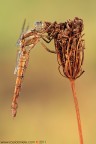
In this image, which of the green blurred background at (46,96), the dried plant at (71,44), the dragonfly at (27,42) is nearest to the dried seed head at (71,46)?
the dried plant at (71,44)

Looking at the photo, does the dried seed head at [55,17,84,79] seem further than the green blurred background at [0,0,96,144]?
No

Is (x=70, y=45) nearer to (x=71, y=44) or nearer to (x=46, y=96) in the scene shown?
(x=71, y=44)

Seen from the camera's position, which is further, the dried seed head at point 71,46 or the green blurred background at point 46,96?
the green blurred background at point 46,96

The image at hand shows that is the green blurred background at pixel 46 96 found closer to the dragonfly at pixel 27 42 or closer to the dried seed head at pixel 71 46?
the dragonfly at pixel 27 42

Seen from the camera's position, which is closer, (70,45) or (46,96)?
(70,45)

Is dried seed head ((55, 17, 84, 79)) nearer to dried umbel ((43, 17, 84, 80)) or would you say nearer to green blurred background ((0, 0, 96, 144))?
dried umbel ((43, 17, 84, 80))

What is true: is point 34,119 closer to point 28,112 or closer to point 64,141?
point 28,112

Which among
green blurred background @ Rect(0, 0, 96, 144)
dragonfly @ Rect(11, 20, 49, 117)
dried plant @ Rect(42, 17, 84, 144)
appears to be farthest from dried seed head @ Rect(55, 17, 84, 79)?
green blurred background @ Rect(0, 0, 96, 144)

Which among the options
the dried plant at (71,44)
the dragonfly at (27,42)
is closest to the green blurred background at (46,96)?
the dragonfly at (27,42)

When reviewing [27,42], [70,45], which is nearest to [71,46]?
[70,45]
